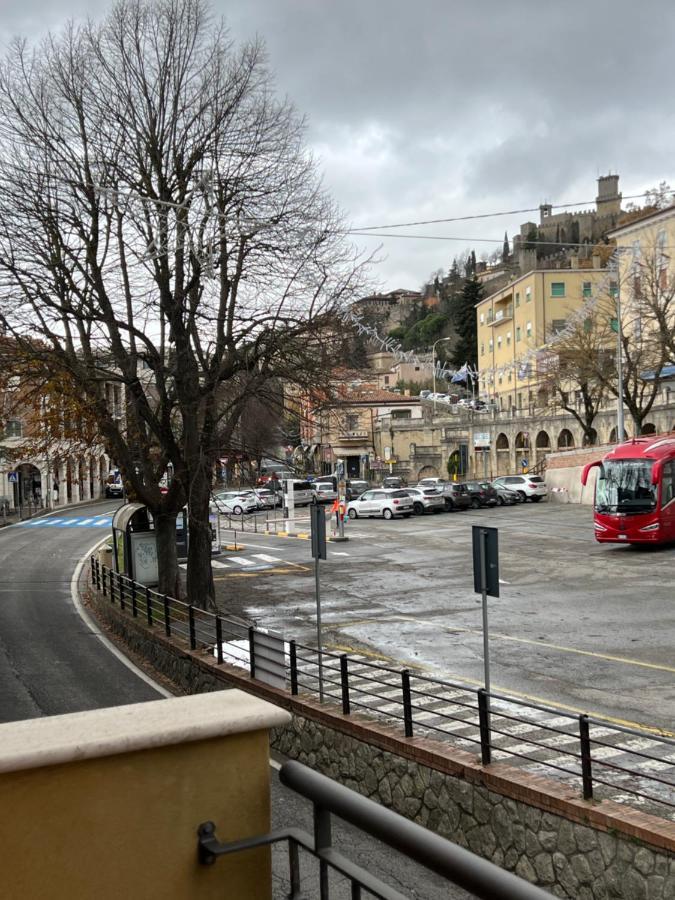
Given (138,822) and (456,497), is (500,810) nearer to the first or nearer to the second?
(138,822)

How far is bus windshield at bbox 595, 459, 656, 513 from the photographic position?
2967 cm

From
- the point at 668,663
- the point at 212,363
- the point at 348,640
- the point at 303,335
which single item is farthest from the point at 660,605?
the point at 212,363

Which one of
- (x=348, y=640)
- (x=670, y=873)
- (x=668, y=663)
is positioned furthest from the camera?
(x=348, y=640)

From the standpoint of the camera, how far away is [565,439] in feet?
225

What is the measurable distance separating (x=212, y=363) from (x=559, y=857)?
14.1 metres

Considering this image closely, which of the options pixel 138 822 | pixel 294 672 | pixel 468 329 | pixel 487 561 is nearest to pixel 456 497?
pixel 294 672

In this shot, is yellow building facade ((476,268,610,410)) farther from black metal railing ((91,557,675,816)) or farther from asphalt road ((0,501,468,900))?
black metal railing ((91,557,675,816))

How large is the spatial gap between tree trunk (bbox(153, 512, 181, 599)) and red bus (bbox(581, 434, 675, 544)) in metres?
15.7

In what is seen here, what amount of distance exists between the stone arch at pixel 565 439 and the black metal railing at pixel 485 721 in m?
53.4

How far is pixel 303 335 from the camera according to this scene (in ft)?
68.5

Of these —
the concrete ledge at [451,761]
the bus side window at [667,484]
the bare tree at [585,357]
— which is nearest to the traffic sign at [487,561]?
the concrete ledge at [451,761]

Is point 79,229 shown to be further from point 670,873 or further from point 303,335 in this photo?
point 670,873

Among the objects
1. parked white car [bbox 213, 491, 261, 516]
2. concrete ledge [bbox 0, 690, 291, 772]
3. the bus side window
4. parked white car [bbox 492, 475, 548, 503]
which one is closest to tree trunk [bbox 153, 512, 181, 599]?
the bus side window

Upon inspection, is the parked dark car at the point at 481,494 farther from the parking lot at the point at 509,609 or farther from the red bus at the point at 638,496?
the red bus at the point at 638,496
